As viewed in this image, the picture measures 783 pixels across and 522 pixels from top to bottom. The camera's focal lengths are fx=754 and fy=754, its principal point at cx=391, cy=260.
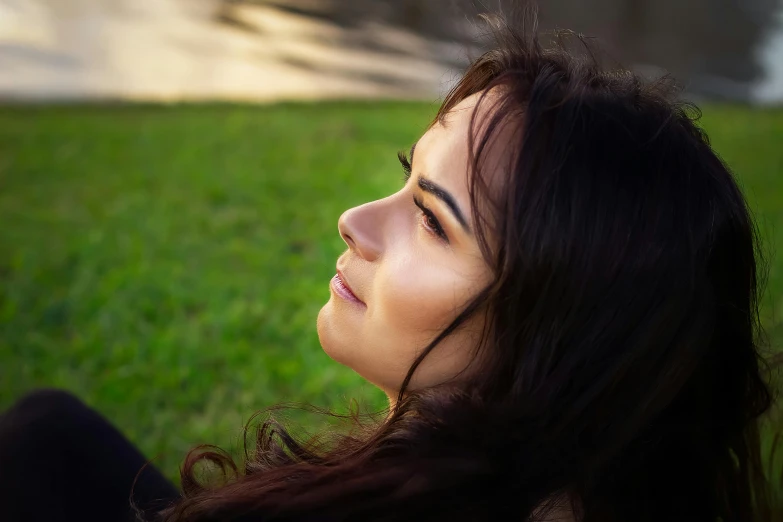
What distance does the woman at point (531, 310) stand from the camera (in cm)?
118

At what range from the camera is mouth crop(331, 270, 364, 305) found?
1390 mm

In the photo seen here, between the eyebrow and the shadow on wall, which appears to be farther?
the shadow on wall

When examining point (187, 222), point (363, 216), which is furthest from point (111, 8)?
point (363, 216)

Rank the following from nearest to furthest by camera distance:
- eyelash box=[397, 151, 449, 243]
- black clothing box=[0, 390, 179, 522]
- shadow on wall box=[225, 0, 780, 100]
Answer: eyelash box=[397, 151, 449, 243] → black clothing box=[0, 390, 179, 522] → shadow on wall box=[225, 0, 780, 100]

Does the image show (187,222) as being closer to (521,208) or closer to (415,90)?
(521,208)

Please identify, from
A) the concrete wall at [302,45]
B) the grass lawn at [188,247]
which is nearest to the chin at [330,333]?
the grass lawn at [188,247]

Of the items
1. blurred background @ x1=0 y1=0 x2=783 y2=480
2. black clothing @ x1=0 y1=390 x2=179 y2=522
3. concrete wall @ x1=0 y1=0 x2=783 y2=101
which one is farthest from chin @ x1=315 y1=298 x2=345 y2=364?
concrete wall @ x1=0 y1=0 x2=783 y2=101

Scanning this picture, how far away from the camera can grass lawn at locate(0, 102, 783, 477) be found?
2.86m

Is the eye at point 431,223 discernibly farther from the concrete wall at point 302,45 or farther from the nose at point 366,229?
the concrete wall at point 302,45

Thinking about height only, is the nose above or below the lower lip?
above

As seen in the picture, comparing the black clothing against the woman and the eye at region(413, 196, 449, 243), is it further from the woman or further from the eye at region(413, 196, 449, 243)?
the eye at region(413, 196, 449, 243)

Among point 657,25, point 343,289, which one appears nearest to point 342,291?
point 343,289

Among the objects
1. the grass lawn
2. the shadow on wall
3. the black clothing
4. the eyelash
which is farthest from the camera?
the shadow on wall

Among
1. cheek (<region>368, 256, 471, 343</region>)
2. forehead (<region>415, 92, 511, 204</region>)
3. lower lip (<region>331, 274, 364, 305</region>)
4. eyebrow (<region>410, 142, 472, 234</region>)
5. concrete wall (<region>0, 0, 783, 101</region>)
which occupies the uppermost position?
concrete wall (<region>0, 0, 783, 101</region>)
